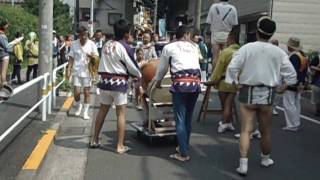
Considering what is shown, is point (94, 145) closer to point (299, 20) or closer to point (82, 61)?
point (82, 61)

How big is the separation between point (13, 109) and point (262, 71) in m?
5.41

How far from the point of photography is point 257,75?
278 inches

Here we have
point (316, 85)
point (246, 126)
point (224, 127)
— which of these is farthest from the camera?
point (316, 85)

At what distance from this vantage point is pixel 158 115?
28.2 ft

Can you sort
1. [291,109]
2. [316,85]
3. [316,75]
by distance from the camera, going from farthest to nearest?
[316,75] → [316,85] → [291,109]

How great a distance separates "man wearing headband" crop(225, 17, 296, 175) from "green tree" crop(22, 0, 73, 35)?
35410 millimetres

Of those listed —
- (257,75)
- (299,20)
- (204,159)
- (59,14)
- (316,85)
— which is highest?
(59,14)

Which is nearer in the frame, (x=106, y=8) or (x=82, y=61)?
(x=82, y=61)

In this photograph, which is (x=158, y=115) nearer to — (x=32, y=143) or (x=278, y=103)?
(x=32, y=143)

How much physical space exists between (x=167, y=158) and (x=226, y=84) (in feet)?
7.12

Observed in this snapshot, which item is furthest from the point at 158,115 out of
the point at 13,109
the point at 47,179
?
the point at 13,109

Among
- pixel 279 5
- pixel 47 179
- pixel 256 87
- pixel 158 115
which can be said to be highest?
pixel 279 5

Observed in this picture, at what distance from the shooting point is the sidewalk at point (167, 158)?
7.10 metres

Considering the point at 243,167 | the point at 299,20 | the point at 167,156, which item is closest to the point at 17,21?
the point at 299,20
